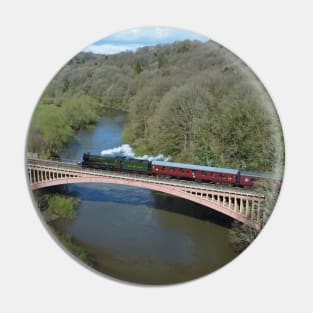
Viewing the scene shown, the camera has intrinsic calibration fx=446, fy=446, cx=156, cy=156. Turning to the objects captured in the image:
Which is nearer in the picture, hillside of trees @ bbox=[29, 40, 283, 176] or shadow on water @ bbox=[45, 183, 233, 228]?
hillside of trees @ bbox=[29, 40, 283, 176]

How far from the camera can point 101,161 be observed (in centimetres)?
501

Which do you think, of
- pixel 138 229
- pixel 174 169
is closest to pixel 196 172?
pixel 174 169

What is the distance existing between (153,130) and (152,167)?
42 centimetres

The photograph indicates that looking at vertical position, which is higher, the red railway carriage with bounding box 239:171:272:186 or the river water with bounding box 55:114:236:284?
the red railway carriage with bounding box 239:171:272:186

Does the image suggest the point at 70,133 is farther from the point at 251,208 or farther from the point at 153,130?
the point at 251,208

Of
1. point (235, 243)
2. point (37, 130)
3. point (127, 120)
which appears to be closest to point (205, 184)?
point (235, 243)

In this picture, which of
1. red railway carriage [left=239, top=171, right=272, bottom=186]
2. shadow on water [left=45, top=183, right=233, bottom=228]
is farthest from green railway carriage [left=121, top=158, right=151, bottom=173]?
red railway carriage [left=239, top=171, right=272, bottom=186]

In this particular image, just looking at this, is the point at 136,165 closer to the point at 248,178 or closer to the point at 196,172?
the point at 196,172

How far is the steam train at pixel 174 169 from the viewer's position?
5.02 metres

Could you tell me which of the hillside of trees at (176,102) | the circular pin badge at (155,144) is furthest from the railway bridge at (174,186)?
the hillside of trees at (176,102)

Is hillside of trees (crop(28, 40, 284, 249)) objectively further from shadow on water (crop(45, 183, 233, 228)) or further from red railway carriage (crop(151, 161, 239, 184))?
shadow on water (crop(45, 183, 233, 228))

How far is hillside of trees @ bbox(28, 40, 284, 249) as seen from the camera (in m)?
5.00

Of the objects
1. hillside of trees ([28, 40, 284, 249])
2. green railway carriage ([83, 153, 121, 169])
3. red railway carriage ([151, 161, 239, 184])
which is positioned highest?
hillside of trees ([28, 40, 284, 249])

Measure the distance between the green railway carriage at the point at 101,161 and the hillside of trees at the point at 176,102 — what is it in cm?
27
